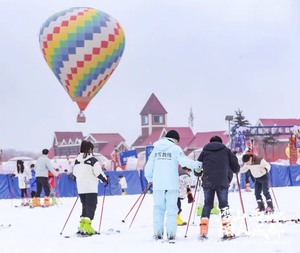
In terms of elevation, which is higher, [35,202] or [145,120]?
[145,120]

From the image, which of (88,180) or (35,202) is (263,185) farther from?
(35,202)

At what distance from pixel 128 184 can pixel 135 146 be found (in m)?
80.5

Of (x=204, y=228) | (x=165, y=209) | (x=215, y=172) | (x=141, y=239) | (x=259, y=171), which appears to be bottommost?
(x=141, y=239)

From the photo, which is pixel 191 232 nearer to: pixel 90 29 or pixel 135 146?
pixel 90 29

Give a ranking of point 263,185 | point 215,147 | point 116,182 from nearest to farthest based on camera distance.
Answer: point 215,147 < point 263,185 < point 116,182

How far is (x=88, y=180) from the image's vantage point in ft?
32.5

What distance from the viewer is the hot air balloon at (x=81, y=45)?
3356 cm

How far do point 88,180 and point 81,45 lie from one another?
2463 centimetres

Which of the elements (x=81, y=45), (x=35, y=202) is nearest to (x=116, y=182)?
(x=81, y=45)

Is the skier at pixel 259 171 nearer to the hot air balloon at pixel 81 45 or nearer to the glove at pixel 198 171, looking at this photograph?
the glove at pixel 198 171

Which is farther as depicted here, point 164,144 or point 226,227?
point 164,144

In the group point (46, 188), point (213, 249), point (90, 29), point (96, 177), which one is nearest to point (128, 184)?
point (90, 29)

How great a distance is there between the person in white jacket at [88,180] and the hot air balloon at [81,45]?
2422 cm

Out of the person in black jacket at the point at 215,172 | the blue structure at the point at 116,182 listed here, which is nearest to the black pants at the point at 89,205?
the person in black jacket at the point at 215,172
